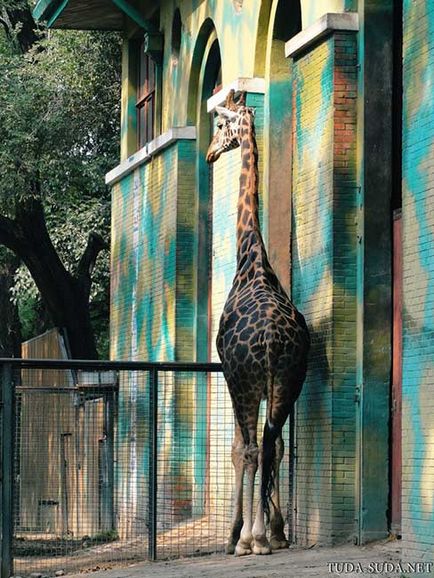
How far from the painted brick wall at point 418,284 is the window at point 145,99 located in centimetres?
1133

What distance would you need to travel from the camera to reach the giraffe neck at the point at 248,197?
16391 mm

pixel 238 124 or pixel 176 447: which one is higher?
pixel 238 124

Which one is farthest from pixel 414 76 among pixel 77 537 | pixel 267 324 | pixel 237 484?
pixel 77 537

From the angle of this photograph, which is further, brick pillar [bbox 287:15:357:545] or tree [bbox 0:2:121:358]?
tree [bbox 0:2:121:358]

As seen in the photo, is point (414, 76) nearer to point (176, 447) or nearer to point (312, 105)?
point (312, 105)

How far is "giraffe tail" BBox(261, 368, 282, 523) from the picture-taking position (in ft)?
50.4

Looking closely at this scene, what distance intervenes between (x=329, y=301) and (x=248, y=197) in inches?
63.6

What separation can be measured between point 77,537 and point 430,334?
20.1 feet

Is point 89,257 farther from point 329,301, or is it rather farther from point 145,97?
point 329,301

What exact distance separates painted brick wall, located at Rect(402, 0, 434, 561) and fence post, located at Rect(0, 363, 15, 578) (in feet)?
14.7

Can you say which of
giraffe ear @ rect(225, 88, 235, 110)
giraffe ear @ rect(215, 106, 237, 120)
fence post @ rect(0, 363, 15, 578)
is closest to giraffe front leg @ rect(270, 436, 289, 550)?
fence post @ rect(0, 363, 15, 578)

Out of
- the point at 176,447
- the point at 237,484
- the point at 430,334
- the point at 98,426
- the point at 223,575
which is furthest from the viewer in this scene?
the point at 98,426

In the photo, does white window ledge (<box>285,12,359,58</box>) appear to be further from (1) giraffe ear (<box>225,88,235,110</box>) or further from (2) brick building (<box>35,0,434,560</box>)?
(1) giraffe ear (<box>225,88,235,110</box>)

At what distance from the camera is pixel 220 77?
2198 centimetres
